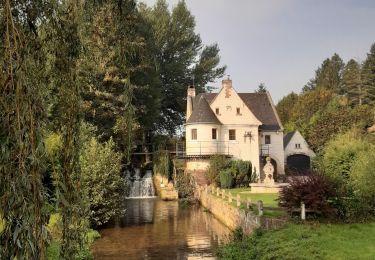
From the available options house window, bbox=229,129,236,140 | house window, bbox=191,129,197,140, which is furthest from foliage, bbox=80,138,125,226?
house window, bbox=229,129,236,140

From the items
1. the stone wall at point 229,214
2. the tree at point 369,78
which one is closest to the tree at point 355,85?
the tree at point 369,78

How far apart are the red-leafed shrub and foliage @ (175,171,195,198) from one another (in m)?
21.7

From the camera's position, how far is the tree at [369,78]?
76.9 metres

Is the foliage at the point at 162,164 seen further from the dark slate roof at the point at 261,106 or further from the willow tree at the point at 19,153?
the willow tree at the point at 19,153

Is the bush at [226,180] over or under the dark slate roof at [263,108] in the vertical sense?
under

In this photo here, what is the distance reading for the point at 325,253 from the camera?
14.0m

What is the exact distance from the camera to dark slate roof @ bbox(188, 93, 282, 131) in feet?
155

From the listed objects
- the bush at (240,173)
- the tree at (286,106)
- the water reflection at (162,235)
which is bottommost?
the water reflection at (162,235)

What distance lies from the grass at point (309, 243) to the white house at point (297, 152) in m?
35.4

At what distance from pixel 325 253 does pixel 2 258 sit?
12.2 meters

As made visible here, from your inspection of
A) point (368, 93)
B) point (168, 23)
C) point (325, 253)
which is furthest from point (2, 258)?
point (368, 93)

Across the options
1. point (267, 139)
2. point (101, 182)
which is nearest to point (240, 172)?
point (267, 139)

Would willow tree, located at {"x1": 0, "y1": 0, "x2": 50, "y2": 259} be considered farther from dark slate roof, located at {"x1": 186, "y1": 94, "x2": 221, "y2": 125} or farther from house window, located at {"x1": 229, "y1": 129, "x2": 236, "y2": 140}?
house window, located at {"x1": 229, "y1": 129, "x2": 236, "y2": 140}

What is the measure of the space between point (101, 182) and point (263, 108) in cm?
2813
